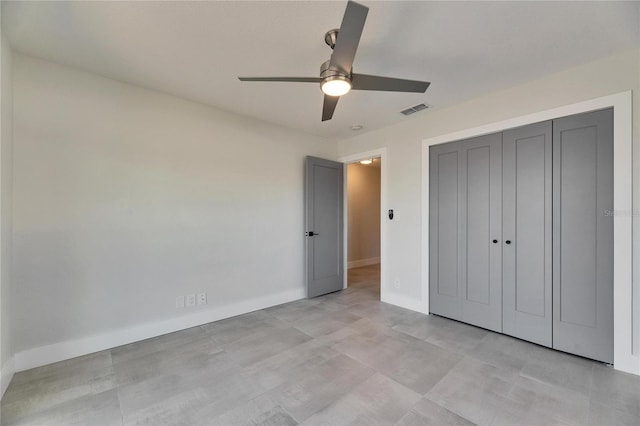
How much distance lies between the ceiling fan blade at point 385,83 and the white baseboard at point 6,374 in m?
3.19

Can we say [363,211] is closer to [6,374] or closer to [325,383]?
[325,383]

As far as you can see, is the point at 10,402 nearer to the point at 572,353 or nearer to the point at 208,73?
the point at 208,73

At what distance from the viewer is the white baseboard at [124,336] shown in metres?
2.26

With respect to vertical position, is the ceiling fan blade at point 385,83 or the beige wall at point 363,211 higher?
the ceiling fan blade at point 385,83

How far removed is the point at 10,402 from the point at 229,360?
1.41 metres

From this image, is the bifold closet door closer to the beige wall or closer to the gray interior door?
the gray interior door

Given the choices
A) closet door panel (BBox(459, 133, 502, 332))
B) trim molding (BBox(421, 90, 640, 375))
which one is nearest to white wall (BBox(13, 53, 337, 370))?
closet door panel (BBox(459, 133, 502, 332))

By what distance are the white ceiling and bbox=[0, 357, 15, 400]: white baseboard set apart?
2.41m

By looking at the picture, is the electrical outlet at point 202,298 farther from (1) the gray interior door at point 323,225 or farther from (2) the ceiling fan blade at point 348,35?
(2) the ceiling fan blade at point 348,35

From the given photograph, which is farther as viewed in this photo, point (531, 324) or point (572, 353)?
point (531, 324)

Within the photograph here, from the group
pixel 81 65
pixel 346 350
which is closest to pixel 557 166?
pixel 346 350

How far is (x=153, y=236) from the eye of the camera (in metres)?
2.85

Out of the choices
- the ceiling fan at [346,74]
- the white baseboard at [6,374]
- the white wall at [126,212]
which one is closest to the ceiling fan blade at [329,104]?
the ceiling fan at [346,74]

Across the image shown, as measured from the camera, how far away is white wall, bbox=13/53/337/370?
2.27 m
